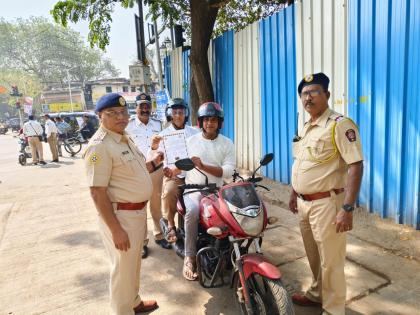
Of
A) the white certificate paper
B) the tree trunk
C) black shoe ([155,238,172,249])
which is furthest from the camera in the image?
the tree trunk

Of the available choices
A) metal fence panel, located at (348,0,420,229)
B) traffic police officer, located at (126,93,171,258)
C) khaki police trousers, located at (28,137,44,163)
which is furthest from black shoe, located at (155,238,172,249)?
khaki police trousers, located at (28,137,44,163)

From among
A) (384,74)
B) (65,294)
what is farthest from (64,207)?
(384,74)

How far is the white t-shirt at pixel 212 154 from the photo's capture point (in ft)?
10.5

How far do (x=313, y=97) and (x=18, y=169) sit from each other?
454 inches

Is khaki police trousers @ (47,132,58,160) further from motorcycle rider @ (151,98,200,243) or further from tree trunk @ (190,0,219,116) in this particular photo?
motorcycle rider @ (151,98,200,243)

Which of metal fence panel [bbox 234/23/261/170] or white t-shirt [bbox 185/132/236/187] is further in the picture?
metal fence panel [bbox 234/23/261/170]

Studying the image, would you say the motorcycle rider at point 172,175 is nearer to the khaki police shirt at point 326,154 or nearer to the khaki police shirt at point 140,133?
the khaki police shirt at point 140,133

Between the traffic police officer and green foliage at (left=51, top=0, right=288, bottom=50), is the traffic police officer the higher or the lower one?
the lower one

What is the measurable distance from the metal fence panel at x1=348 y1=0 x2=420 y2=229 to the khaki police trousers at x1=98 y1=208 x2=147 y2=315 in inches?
120

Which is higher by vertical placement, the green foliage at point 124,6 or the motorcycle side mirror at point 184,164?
the green foliage at point 124,6

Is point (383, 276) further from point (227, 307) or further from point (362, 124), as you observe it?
point (362, 124)

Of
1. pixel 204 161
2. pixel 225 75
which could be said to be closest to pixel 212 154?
pixel 204 161

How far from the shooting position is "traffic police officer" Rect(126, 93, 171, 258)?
13.6ft

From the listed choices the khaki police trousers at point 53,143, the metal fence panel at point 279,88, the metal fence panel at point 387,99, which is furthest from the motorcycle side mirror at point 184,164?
the khaki police trousers at point 53,143
